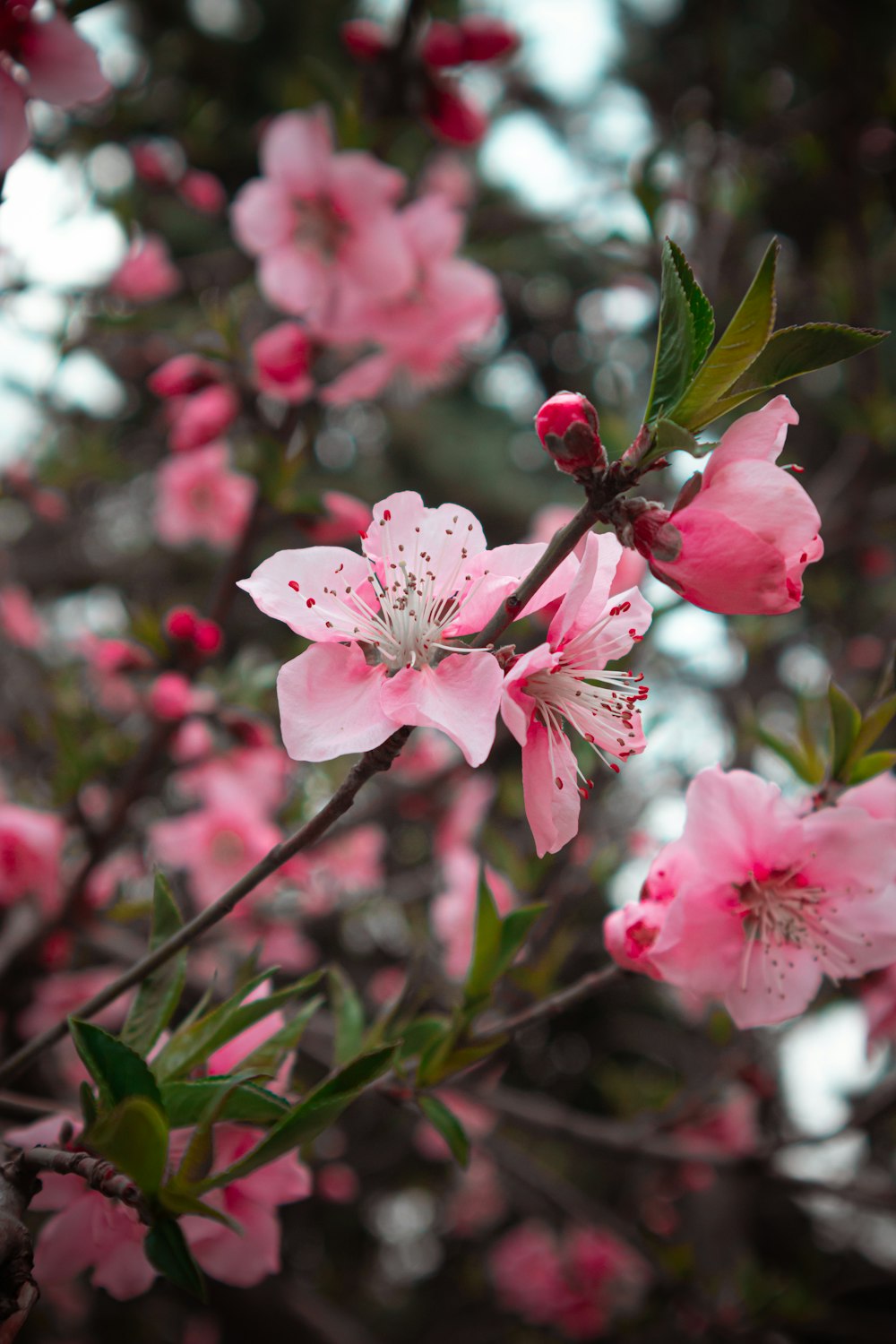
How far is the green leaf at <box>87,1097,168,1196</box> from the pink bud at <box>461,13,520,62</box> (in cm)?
184

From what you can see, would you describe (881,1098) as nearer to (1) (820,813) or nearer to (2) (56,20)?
(1) (820,813)

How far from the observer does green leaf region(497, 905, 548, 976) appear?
0.84m

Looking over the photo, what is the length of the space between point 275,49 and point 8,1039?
4512 millimetres

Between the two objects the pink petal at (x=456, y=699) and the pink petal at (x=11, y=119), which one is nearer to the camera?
the pink petal at (x=456, y=699)

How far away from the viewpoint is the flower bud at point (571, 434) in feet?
1.95

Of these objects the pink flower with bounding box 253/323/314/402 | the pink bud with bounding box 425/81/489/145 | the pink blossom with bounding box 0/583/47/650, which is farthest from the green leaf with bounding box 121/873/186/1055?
the pink blossom with bounding box 0/583/47/650

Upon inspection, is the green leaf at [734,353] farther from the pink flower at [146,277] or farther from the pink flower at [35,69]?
the pink flower at [146,277]

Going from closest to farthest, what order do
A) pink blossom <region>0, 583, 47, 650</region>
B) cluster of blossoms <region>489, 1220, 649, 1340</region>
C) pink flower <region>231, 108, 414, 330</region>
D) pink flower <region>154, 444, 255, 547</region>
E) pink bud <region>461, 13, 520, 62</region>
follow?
pink flower <region>231, 108, 414, 330</region> < pink bud <region>461, 13, 520, 62</region> < pink flower <region>154, 444, 255, 547</region> < pink blossom <region>0, 583, 47, 650</region> < cluster of blossoms <region>489, 1220, 649, 1340</region>

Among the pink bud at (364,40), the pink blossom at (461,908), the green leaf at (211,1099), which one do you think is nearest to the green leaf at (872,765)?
the green leaf at (211,1099)

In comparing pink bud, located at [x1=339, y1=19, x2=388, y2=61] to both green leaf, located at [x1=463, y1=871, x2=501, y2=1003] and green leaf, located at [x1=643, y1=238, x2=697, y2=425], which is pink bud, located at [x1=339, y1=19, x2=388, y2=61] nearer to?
green leaf, located at [x1=643, y1=238, x2=697, y2=425]

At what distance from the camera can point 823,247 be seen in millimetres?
3100

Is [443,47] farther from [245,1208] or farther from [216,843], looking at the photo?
[245,1208]

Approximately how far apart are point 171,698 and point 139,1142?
2.79 feet

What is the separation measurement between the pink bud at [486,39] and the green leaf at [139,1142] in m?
1.84
